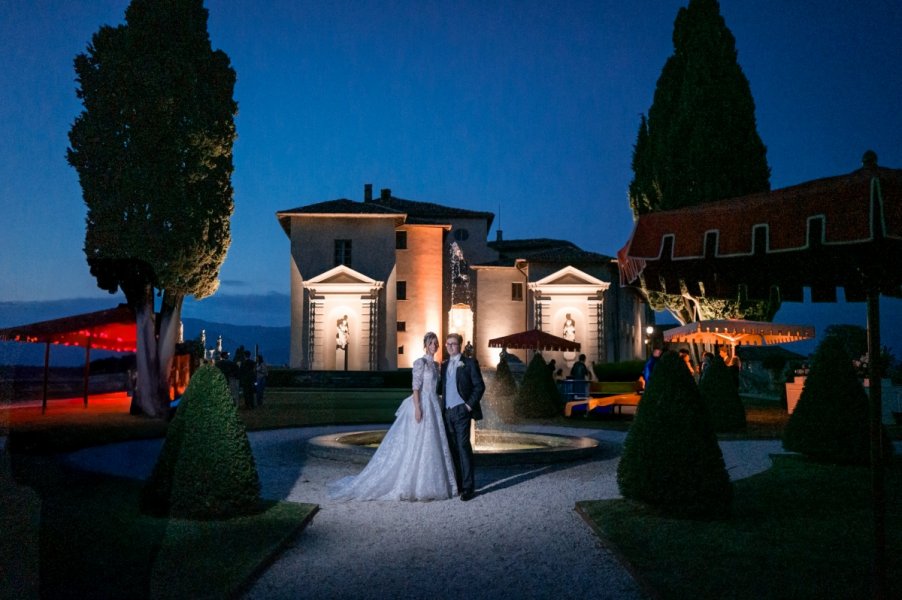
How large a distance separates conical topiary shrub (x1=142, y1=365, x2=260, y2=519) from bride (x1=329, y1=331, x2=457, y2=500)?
191cm

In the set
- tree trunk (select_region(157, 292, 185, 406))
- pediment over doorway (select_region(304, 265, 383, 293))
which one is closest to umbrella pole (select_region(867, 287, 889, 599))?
tree trunk (select_region(157, 292, 185, 406))

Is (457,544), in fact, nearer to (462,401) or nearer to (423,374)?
(462,401)

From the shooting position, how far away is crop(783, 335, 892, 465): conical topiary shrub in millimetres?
11016

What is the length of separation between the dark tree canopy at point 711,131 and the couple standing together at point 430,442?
22.3 meters

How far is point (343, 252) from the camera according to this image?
140ft

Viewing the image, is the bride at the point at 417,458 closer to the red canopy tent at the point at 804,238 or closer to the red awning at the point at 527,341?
the red canopy tent at the point at 804,238

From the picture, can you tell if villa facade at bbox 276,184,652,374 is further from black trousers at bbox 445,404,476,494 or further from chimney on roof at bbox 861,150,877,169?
chimney on roof at bbox 861,150,877,169

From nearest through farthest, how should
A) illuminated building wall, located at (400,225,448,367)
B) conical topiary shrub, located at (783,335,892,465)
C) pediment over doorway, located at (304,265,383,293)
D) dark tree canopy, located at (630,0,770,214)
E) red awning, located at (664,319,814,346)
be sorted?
conical topiary shrub, located at (783,335,892,465), red awning, located at (664,319,814,346), dark tree canopy, located at (630,0,770,214), pediment over doorway, located at (304,265,383,293), illuminated building wall, located at (400,225,448,367)

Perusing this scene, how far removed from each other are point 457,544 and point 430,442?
2.42 m

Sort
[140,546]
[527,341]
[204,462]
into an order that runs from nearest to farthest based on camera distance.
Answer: [140,546], [204,462], [527,341]

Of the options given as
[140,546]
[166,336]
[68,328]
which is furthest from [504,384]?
[140,546]

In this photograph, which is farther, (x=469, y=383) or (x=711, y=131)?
(x=711, y=131)

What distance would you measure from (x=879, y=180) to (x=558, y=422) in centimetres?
1679

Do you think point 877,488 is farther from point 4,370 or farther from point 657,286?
point 4,370
